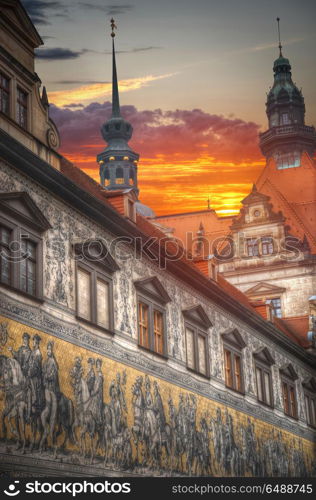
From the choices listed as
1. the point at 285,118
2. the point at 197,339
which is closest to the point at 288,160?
the point at 285,118

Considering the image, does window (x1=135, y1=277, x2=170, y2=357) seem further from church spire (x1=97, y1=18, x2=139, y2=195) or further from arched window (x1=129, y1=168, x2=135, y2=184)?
arched window (x1=129, y1=168, x2=135, y2=184)

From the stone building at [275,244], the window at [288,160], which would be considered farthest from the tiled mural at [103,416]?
the window at [288,160]

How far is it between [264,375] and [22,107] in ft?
43.7

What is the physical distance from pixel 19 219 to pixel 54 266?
1.25 meters

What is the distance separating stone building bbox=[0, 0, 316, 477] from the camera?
48.2 feet

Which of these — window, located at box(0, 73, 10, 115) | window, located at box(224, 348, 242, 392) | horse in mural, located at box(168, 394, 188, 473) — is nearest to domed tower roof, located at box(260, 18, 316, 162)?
window, located at box(224, 348, 242, 392)

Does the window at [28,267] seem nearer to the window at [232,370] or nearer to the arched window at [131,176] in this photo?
the window at [232,370]

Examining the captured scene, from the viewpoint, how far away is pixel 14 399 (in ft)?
46.1

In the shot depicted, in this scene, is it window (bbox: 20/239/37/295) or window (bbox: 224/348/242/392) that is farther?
window (bbox: 224/348/242/392)

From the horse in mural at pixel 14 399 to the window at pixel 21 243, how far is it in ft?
4.11

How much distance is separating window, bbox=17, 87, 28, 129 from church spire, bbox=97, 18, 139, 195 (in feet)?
110

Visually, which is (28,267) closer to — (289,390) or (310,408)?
(289,390)

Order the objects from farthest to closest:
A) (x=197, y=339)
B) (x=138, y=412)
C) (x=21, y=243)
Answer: (x=197, y=339)
(x=138, y=412)
(x=21, y=243)
